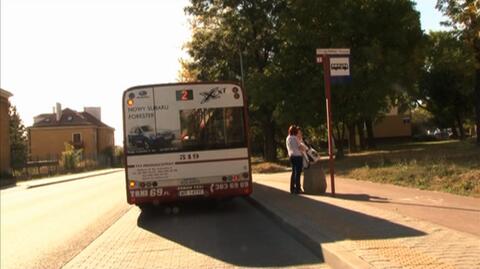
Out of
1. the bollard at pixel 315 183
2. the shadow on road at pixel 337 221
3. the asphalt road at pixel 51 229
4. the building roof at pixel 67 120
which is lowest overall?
the asphalt road at pixel 51 229

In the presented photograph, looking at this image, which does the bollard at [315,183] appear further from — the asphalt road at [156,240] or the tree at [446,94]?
the tree at [446,94]

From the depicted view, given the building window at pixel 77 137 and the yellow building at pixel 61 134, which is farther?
the building window at pixel 77 137

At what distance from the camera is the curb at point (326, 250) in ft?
24.2

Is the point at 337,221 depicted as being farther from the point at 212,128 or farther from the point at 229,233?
the point at 212,128

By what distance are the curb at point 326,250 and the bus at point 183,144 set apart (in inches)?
107

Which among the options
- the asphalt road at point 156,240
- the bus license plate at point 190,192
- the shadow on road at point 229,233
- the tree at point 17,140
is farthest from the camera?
the tree at point 17,140

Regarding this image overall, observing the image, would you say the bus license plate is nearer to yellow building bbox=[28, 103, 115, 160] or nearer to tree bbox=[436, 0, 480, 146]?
tree bbox=[436, 0, 480, 146]

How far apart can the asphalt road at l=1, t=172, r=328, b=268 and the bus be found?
73cm

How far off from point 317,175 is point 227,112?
10.1ft

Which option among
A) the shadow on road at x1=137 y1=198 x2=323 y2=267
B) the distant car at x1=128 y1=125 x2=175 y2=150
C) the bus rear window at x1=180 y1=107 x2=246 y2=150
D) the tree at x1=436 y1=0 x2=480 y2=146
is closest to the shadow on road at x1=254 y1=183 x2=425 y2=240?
the shadow on road at x1=137 y1=198 x2=323 y2=267

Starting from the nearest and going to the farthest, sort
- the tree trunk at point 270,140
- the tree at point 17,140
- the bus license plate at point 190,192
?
the bus license plate at point 190,192 < the tree trunk at point 270,140 < the tree at point 17,140

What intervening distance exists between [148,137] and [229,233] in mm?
3475

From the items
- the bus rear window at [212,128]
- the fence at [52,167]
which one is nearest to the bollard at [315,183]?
the bus rear window at [212,128]

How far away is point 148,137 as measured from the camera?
14.2 meters
